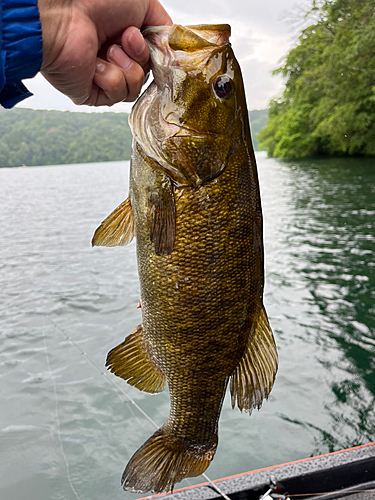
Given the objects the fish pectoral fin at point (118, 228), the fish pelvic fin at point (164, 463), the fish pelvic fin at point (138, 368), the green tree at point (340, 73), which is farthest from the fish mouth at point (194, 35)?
the green tree at point (340, 73)

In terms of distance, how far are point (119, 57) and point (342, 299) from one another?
8.66m

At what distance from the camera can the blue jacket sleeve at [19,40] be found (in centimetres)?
146

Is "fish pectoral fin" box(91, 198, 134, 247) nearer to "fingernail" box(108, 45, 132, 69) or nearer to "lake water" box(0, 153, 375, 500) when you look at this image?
"fingernail" box(108, 45, 132, 69)

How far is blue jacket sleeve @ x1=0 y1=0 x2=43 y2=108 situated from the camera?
1.46 meters

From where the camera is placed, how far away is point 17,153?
4881cm

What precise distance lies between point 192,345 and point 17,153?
52.0 m

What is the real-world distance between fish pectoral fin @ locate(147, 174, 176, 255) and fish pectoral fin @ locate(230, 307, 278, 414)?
0.51 m

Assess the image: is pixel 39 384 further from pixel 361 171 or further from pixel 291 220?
pixel 361 171

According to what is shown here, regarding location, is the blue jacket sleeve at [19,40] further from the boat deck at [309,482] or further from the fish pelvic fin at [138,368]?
the boat deck at [309,482]

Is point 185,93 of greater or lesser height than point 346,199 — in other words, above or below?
above

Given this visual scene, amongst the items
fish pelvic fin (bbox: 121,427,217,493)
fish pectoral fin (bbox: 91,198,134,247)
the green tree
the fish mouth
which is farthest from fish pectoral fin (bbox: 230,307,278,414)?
the green tree

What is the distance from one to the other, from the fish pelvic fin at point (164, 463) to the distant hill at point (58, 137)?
39.3m

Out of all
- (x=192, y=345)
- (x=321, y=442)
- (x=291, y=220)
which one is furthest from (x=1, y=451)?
(x=291, y=220)

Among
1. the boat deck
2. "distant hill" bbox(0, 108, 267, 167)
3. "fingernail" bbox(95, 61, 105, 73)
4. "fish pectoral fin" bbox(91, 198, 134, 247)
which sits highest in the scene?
"distant hill" bbox(0, 108, 267, 167)
